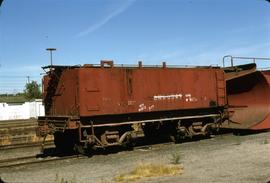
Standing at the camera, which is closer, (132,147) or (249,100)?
(132,147)

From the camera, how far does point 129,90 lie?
61.6 feet

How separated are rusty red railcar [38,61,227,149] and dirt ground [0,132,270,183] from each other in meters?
1.25

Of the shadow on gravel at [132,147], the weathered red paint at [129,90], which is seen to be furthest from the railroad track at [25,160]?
Answer: the weathered red paint at [129,90]

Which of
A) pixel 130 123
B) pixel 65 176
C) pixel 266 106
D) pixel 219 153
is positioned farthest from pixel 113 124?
pixel 266 106

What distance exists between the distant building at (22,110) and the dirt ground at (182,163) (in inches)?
1788

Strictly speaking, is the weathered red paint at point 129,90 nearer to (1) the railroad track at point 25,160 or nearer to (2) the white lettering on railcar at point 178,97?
(2) the white lettering on railcar at point 178,97

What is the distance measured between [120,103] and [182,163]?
5.49 m

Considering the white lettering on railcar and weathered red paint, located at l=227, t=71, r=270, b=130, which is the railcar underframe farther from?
weathered red paint, located at l=227, t=71, r=270, b=130

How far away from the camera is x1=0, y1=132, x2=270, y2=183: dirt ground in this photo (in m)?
10.9

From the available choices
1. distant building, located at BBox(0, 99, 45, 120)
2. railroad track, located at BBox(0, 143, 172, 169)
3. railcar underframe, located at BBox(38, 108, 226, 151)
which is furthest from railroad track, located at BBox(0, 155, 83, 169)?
distant building, located at BBox(0, 99, 45, 120)

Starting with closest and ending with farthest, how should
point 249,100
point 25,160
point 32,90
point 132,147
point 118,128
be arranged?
point 25,160, point 118,128, point 132,147, point 249,100, point 32,90

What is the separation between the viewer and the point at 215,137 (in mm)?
22391

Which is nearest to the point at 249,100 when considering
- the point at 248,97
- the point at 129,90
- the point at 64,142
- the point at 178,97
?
the point at 248,97

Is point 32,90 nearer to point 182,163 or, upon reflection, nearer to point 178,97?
point 178,97
